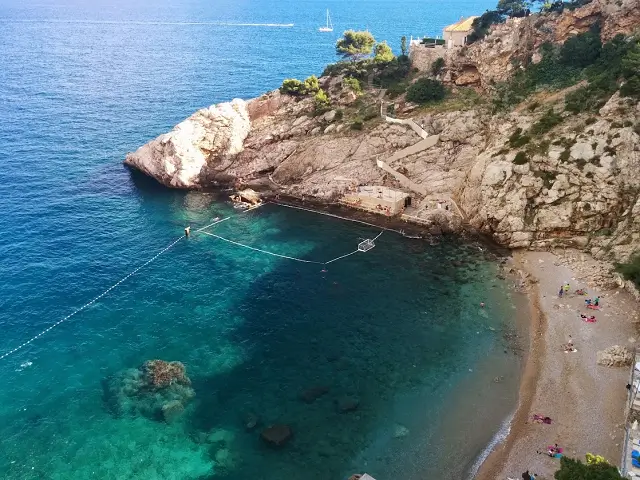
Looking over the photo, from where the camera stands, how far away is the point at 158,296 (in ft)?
182

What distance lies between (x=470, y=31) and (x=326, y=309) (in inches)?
2353

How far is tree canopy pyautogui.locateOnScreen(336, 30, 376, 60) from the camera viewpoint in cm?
10462

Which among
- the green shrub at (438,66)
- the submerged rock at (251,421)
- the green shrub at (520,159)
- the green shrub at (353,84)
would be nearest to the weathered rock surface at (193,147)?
the green shrub at (353,84)

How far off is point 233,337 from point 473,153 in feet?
141

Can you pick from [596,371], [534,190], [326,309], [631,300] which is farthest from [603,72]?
[326,309]

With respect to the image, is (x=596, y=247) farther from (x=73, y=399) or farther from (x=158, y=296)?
(x=73, y=399)

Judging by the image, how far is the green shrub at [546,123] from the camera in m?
65.7

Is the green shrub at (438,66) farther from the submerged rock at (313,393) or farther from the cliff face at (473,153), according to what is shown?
the submerged rock at (313,393)

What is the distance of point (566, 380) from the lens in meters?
42.3

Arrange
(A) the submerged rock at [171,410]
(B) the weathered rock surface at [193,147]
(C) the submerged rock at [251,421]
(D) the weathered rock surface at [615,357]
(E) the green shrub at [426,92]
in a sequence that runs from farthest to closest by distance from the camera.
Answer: (B) the weathered rock surface at [193,147]
(E) the green shrub at [426,92]
(D) the weathered rock surface at [615,357]
(A) the submerged rock at [171,410]
(C) the submerged rock at [251,421]

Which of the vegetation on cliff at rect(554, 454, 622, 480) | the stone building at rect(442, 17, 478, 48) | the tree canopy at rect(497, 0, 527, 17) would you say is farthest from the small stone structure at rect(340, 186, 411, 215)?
the vegetation on cliff at rect(554, 454, 622, 480)

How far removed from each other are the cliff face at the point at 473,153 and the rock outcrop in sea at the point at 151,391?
39003 mm

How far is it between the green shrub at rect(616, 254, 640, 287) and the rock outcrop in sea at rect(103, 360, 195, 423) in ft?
141

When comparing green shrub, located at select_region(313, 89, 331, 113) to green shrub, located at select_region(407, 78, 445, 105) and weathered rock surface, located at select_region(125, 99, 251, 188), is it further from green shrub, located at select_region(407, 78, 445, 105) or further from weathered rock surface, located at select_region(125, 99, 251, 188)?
green shrub, located at select_region(407, 78, 445, 105)
